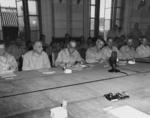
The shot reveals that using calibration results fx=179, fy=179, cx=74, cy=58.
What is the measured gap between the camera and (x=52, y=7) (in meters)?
6.41

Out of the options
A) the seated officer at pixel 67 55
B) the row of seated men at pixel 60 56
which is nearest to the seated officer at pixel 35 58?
the row of seated men at pixel 60 56

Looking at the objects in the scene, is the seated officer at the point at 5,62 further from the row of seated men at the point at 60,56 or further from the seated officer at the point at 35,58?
the seated officer at the point at 35,58

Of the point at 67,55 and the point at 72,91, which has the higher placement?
the point at 67,55

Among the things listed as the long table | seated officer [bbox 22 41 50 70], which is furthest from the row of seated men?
the long table

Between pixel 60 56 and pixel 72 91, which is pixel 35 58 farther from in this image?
pixel 72 91

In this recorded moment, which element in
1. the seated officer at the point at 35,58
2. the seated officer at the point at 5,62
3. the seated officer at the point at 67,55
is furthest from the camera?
the seated officer at the point at 67,55

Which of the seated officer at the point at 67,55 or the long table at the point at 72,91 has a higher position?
the seated officer at the point at 67,55

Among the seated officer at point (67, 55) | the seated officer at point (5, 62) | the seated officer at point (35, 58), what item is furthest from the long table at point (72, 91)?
the seated officer at point (67, 55)

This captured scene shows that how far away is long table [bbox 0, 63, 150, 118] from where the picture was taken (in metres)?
1.49

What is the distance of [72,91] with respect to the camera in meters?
1.94

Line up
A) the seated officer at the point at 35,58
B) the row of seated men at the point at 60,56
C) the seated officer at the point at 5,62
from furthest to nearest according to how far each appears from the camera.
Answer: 1. the seated officer at the point at 35,58
2. the row of seated men at the point at 60,56
3. the seated officer at the point at 5,62

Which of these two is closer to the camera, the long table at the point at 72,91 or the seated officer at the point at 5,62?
the long table at the point at 72,91

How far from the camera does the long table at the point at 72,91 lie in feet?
4.89

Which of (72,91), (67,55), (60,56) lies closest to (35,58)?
(60,56)
